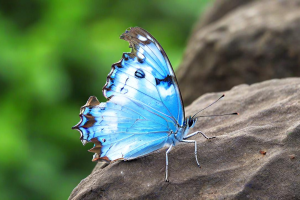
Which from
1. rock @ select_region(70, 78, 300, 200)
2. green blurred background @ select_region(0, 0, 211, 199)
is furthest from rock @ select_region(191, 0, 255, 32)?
rock @ select_region(70, 78, 300, 200)

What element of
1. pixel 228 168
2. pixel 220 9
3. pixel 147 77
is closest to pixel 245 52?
pixel 220 9

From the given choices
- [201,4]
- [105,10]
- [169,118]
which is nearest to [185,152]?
[169,118]

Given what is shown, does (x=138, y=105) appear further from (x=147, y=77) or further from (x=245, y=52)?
(x=245, y=52)

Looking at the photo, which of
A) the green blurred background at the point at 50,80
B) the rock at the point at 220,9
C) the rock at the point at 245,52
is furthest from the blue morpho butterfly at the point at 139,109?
the rock at the point at 220,9

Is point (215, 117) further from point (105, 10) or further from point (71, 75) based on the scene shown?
point (105, 10)

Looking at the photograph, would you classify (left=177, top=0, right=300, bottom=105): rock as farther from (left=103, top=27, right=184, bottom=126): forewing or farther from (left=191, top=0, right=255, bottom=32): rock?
(left=103, top=27, right=184, bottom=126): forewing

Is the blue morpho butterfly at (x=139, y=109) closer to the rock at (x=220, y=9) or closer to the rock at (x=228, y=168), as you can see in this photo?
the rock at (x=228, y=168)
